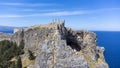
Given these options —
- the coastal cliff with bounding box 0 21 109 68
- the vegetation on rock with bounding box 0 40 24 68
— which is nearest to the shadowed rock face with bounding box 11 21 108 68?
the coastal cliff with bounding box 0 21 109 68

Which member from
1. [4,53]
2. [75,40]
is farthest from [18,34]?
[75,40]

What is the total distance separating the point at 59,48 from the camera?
35594mm

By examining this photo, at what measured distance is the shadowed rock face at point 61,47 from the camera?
3509 cm

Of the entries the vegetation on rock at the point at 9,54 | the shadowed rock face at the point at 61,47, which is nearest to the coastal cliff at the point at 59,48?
the shadowed rock face at the point at 61,47

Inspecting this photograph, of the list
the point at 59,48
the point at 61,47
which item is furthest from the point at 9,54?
the point at 61,47

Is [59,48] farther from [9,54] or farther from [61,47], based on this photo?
[9,54]

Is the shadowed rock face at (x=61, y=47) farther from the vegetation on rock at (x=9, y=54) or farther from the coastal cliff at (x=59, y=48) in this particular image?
the vegetation on rock at (x=9, y=54)

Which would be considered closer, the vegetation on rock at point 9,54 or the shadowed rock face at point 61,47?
the shadowed rock face at point 61,47

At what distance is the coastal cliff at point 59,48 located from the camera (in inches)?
1383

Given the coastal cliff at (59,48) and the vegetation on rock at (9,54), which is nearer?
the coastal cliff at (59,48)

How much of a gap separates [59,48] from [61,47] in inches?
12.1

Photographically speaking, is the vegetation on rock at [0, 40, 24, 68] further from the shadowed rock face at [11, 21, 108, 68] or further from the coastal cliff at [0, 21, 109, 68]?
the shadowed rock face at [11, 21, 108, 68]

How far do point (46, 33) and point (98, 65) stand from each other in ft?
30.5

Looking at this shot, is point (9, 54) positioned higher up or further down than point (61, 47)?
further down
